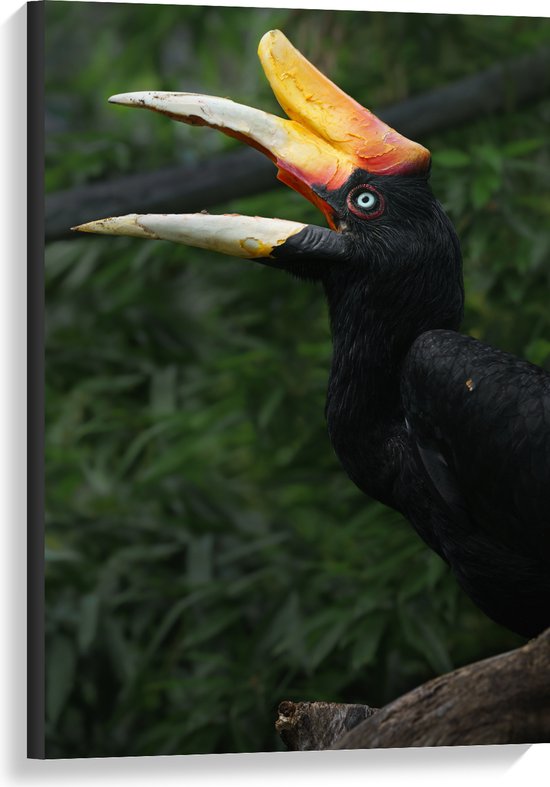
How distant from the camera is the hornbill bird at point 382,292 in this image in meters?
1.60

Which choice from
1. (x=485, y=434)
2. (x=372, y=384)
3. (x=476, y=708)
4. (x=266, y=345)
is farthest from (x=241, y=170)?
(x=476, y=708)

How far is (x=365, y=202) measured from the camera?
168 cm

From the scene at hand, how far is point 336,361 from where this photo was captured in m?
1.71

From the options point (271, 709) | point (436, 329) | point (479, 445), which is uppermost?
point (436, 329)

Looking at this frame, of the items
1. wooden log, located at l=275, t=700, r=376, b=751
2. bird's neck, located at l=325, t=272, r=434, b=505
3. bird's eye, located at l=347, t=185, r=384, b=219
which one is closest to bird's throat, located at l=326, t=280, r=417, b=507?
bird's neck, located at l=325, t=272, r=434, b=505

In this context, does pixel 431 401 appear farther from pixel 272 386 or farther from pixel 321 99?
pixel 272 386

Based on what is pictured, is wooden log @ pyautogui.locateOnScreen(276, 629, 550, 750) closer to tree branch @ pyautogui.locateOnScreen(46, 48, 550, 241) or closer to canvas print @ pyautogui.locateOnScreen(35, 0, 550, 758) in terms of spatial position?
canvas print @ pyautogui.locateOnScreen(35, 0, 550, 758)

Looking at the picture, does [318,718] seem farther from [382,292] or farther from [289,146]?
[289,146]

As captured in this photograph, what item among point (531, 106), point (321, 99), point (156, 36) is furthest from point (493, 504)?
point (156, 36)

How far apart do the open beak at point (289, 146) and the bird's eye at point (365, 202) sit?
0.02 metres

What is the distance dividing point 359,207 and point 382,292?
4.3 inches

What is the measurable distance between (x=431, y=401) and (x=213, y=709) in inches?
36.0

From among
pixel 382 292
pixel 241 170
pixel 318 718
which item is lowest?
pixel 318 718

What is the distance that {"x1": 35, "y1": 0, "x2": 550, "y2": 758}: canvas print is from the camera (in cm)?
168
